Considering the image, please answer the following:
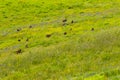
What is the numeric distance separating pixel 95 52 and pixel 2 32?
32439mm

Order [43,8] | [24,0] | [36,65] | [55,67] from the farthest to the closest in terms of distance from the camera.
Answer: [24,0]
[43,8]
[36,65]
[55,67]

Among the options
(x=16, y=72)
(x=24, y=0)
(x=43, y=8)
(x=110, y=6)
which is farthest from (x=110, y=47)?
(x=24, y=0)

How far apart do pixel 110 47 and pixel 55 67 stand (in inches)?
195

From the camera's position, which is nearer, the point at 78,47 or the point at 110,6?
the point at 78,47

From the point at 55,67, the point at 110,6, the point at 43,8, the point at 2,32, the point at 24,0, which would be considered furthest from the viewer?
the point at 24,0

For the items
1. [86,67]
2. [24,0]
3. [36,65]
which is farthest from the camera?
[24,0]

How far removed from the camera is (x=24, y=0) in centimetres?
8494

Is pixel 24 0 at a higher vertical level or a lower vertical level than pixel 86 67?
lower

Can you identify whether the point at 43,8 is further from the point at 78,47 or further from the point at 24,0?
the point at 78,47

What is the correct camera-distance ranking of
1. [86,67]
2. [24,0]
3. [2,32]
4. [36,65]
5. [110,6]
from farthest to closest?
[24,0] → [110,6] → [2,32] → [36,65] → [86,67]

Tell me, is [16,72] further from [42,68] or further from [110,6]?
[110,6]

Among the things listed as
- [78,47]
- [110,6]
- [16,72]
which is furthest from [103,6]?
[16,72]

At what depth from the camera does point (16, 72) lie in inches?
1075

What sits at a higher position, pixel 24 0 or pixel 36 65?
pixel 36 65
